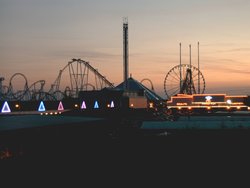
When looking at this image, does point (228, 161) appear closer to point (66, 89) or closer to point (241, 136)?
point (241, 136)

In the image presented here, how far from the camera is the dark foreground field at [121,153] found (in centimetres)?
1864

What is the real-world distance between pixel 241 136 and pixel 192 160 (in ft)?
40.5

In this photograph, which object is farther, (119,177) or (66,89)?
(66,89)

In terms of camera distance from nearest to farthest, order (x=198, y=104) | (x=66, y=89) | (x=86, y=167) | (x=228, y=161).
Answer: (x=86, y=167) → (x=228, y=161) → (x=198, y=104) → (x=66, y=89)

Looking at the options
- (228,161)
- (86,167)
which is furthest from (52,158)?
(228,161)

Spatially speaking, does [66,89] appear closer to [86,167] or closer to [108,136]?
[108,136]

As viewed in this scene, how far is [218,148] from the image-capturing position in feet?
86.4

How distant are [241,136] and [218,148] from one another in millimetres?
7467

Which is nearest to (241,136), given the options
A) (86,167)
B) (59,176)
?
(86,167)

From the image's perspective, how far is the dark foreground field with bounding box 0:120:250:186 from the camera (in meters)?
18.6

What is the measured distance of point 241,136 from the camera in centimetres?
3309

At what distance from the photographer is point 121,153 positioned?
79.6ft

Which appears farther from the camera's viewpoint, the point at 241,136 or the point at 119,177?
the point at 241,136

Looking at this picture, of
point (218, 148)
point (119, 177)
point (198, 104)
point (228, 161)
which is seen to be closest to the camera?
point (119, 177)
